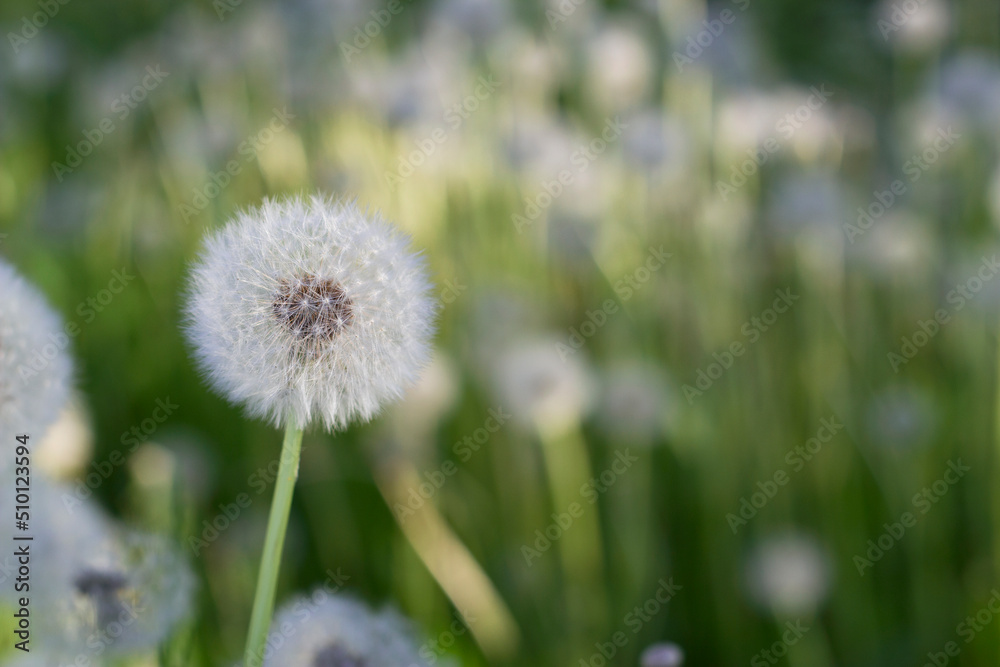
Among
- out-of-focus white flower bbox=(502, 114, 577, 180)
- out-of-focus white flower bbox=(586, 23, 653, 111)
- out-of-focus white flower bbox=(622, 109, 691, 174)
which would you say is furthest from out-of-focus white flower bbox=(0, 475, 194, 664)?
out-of-focus white flower bbox=(586, 23, 653, 111)

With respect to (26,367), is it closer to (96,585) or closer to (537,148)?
(96,585)

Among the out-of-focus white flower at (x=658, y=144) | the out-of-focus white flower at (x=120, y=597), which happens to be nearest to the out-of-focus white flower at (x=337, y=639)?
the out-of-focus white flower at (x=120, y=597)

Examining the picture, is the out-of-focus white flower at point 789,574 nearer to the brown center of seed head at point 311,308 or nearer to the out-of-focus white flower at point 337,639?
the out-of-focus white flower at point 337,639

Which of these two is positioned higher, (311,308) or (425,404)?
(425,404)

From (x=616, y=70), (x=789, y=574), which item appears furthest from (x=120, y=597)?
(x=616, y=70)

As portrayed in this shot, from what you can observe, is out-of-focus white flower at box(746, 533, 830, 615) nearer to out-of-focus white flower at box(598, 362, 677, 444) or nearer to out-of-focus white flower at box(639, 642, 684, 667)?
out-of-focus white flower at box(598, 362, 677, 444)

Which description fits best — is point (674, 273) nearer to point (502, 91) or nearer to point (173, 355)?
point (502, 91)

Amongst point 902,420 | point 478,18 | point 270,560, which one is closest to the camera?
point 270,560
